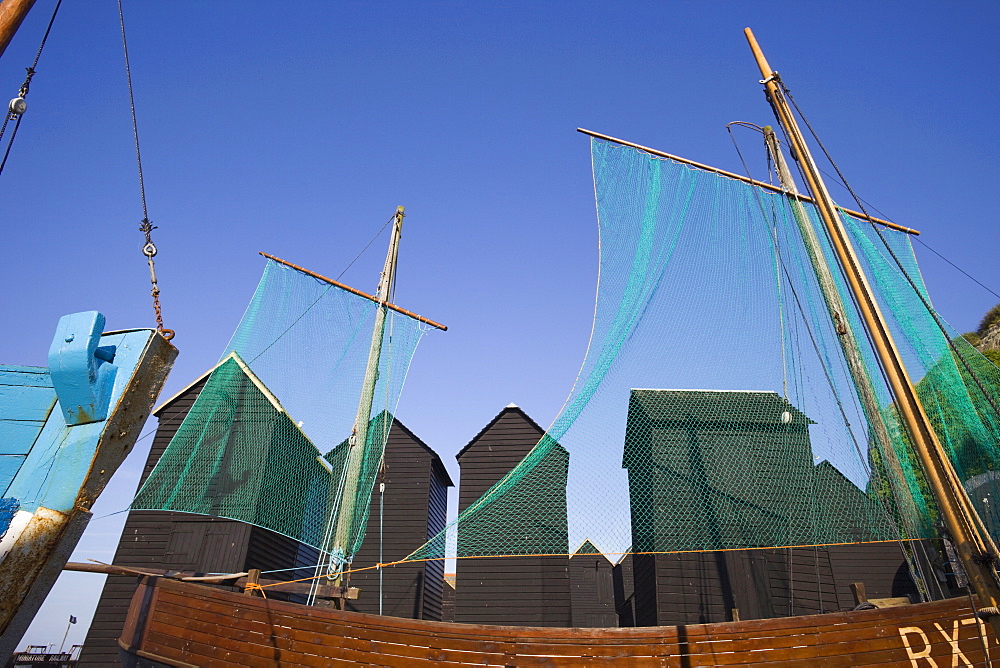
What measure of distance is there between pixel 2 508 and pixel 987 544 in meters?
7.05

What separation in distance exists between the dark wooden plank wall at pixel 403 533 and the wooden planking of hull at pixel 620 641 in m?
8.56

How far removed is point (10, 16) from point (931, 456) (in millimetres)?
7696

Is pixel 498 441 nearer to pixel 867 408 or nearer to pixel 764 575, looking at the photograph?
pixel 764 575

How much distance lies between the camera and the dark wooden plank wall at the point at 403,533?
623 inches

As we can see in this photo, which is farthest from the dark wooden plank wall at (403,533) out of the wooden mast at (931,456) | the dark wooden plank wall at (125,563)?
the wooden mast at (931,456)

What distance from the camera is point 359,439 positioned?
1114 cm

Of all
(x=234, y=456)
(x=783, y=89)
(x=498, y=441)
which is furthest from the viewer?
(x=498, y=441)

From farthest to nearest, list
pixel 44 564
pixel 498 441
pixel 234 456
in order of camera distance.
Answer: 1. pixel 498 441
2. pixel 234 456
3. pixel 44 564

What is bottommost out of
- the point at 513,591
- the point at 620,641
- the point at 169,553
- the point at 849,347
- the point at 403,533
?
the point at 620,641

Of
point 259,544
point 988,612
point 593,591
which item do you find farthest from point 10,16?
point 593,591

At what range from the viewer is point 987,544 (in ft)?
14.0

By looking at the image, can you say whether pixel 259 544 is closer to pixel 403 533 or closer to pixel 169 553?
pixel 169 553

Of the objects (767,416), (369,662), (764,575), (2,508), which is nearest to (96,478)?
(2,508)

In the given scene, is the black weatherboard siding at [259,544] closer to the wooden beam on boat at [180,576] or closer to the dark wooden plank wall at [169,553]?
the dark wooden plank wall at [169,553]
